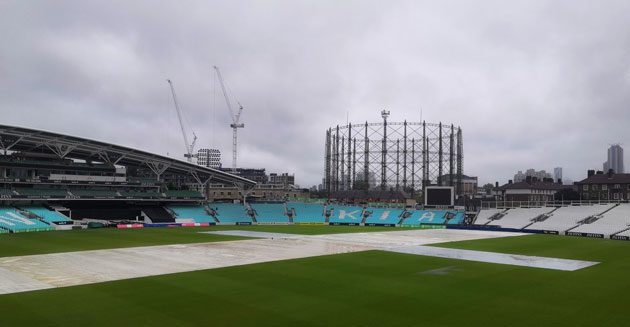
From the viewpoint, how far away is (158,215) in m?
82.9

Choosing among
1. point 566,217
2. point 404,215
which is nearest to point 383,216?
point 404,215

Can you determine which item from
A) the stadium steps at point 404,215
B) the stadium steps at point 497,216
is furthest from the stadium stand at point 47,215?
the stadium steps at point 497,216

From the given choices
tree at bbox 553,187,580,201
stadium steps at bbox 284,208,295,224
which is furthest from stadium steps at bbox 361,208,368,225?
tree at bbox 553,187,580,201

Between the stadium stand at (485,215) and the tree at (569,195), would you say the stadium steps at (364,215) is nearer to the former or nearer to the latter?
the stadium stand at (485,215)

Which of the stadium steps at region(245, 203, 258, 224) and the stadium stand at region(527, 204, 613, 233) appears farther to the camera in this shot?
the stadium steps at region(245, 203, 258, 224)

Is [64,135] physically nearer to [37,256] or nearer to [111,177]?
[111,177]

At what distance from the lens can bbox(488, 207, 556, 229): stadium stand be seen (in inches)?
2901

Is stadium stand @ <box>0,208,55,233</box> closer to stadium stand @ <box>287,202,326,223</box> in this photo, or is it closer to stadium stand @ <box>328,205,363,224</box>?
stadium stand @ <box>287,202,326,223</box>

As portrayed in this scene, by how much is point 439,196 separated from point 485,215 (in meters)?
8.71

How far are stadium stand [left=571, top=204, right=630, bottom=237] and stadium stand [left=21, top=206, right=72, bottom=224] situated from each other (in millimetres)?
72551

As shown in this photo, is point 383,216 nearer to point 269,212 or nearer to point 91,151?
point 269,212

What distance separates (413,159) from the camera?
9838cm

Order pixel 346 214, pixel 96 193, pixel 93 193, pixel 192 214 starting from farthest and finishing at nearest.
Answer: pixel 346 214 → pixel 192 214 → pixel 96 193 → pixel 93 193

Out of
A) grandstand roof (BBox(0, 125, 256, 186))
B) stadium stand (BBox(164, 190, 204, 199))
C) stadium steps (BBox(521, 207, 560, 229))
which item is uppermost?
grandstand roof (BBox(0, 125, 256, 186))
